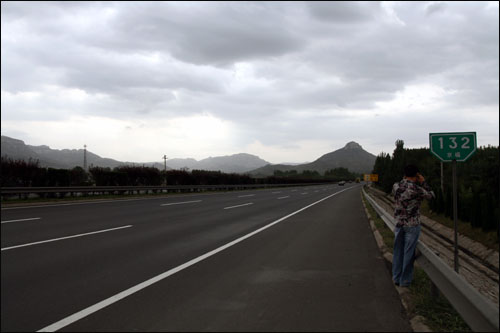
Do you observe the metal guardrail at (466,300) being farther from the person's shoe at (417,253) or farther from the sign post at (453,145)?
the sign post at (453,145)

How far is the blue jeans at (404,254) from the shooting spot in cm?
486

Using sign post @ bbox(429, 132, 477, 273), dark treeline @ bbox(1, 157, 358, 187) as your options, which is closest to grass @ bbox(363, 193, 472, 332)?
sign post @ bbox(429, 132, 477, 273)

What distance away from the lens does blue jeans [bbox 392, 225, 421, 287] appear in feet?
16.0

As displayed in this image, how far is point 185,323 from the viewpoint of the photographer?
367cm

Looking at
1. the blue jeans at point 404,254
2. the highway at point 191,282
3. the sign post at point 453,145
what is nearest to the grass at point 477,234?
the highway at point 191,282

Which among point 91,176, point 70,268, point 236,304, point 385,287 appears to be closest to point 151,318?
point 236,304

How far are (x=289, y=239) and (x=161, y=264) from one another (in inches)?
154

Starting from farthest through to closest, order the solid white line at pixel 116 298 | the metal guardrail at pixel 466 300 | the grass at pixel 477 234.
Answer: the grass at pixel 477 234 → the solid white line at pixel 116 298 → the metal guardrail at pixel 466 300

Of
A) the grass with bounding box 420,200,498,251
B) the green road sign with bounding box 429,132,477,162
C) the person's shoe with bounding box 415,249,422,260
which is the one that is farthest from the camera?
the grass with bounding box 420,200,498,251

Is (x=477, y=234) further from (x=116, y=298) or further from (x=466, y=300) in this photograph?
(x=116, y=298)

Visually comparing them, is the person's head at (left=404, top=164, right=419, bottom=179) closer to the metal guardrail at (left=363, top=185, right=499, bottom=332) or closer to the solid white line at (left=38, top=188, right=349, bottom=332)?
the metal guardrail at (left=363, top=185, right=499, bottom=332)

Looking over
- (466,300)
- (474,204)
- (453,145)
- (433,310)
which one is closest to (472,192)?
(474,204)

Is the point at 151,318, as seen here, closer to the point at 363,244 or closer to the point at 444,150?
the point at 444,150

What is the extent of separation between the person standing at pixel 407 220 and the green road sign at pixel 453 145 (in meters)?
1.16
